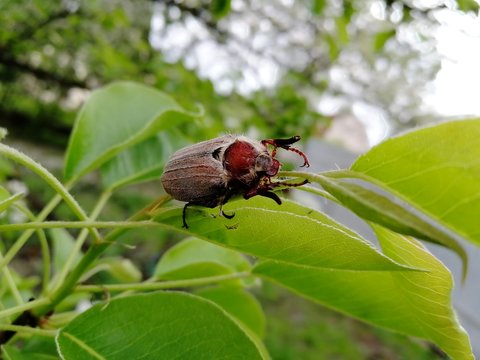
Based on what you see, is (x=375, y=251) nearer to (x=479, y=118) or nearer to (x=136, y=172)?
(x=479, y=118)

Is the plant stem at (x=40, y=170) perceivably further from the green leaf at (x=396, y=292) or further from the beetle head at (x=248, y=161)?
the green leaf at (x=396, y=292)

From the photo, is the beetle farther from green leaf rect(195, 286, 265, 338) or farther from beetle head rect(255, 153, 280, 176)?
green leaf rect(195, 286, 265, 338)

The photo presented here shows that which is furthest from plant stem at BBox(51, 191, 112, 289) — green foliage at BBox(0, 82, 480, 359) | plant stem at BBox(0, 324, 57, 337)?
plant stem at BBox(0, 324, 57, 337)

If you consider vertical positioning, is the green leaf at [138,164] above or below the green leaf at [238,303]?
above

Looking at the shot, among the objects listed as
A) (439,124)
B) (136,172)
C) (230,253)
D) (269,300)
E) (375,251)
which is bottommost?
(269,300)

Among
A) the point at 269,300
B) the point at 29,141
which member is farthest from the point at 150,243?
the point at 29,141

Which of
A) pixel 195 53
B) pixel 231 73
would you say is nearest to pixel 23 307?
pixel 231 73

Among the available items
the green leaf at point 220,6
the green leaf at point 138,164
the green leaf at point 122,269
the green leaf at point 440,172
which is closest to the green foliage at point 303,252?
the green leaf at point 440,172
